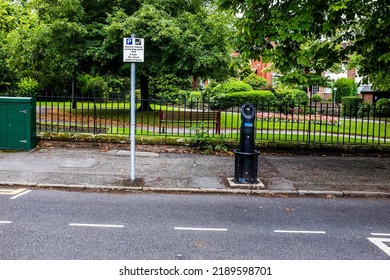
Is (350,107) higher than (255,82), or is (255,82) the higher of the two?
(255,82)

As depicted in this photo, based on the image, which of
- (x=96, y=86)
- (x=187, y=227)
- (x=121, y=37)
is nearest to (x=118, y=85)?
(x=96, y=86)

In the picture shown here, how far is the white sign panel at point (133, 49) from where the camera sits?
Result: 805 centimetres

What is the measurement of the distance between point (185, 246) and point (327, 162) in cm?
735

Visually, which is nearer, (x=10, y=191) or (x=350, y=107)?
(x=10, y=191)

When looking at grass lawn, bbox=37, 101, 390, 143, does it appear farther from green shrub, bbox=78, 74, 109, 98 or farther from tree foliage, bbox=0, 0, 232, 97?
green shrub, bbox=78, 74, 109, 98

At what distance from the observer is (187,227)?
5.80 metres

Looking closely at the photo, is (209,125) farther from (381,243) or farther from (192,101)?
(381,243)

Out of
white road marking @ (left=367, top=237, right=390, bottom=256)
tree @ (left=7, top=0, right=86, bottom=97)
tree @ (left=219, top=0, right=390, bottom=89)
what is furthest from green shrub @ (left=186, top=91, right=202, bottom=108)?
white road marking @ (left=367, top=237, right=390, bottom=256)

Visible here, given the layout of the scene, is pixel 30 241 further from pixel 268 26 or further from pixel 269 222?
pixel 268 26

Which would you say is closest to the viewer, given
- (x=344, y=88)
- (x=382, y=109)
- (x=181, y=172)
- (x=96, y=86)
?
(x=181, y=172)

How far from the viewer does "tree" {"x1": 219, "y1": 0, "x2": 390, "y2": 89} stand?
915 cm

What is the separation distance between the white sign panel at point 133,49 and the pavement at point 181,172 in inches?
103

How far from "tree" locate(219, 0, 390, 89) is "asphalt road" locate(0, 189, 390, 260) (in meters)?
3.45

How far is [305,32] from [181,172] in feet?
15.2
